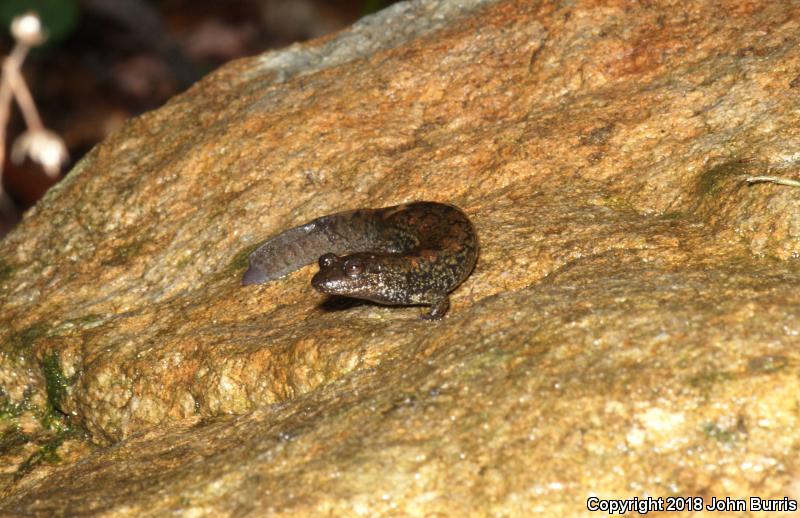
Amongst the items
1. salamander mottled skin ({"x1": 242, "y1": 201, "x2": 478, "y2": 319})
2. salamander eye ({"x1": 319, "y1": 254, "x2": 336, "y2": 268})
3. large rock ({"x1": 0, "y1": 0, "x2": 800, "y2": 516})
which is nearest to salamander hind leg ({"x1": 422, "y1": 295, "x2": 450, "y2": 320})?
salamander mottled skin ({"x1": 242, "y1": 201, "x2": 478, "y2": 319})

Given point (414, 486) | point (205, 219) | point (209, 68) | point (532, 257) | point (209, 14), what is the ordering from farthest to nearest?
point (209, 14), point (209, 68), point (205, 219), point (532, 257), point (414, 486)

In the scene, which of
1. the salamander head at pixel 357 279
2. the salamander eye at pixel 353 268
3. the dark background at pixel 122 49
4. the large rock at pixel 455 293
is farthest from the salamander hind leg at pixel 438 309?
the dark background at pixel 122 49

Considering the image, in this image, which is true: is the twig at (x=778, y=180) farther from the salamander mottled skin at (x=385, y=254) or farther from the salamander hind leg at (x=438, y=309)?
the salamander hind leg at (x=438, y=309)

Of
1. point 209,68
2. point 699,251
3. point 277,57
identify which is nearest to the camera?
point 699,251

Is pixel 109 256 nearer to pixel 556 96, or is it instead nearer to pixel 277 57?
pixel 277 57

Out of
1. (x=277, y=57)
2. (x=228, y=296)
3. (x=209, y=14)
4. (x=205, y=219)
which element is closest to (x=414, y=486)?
(x=228, y=296)

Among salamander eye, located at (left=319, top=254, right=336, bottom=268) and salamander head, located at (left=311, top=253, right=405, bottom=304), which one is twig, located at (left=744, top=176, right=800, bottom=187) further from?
salamander eye, located at (left=319, top=254, right=336, bottom=268)

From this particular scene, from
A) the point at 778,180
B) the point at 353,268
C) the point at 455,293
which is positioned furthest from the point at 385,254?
the point at 778,180

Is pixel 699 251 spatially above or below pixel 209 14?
below

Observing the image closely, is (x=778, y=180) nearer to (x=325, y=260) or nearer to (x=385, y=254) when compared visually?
(x=385, y=254)

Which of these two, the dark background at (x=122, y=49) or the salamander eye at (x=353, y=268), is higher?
the dark background at (x=122, y=49)
